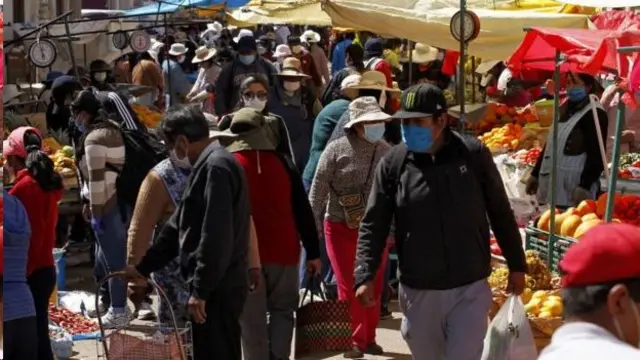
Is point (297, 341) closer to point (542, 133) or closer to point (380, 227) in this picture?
point (380, 227)

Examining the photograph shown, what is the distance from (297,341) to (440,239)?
7.54 ft

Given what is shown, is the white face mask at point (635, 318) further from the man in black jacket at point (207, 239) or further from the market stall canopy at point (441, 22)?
the market stall canopy at point (441, 22)

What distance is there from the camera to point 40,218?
22.5 ft

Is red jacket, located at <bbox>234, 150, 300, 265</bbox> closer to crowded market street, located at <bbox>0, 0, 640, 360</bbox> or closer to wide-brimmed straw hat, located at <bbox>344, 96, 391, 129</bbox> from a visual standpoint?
crowded market street, located at <bbox>0, 0, 640, 360</bbox>

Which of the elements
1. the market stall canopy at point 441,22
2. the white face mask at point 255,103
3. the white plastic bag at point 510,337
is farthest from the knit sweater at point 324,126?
the white plastic bag at point 510,337

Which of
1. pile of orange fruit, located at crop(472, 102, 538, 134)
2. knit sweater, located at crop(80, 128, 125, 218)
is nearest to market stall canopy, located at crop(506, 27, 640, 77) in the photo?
knit sweater, located at crop(80, 128, 125, 218)

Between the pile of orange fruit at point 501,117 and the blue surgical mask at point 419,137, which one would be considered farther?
the pile of orange fruit at point 501,117

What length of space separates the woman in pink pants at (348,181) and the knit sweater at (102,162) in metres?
1.59

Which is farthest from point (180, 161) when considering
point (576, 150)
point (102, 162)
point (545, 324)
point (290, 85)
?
point (290, 85)

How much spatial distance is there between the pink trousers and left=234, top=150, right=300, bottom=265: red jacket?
97 cm

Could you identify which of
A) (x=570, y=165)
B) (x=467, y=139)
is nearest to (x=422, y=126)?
(x=467, y=139)

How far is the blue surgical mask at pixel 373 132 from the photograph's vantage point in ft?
25.3

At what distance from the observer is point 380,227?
19.1 feet

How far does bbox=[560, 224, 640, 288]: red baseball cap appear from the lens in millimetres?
2977
